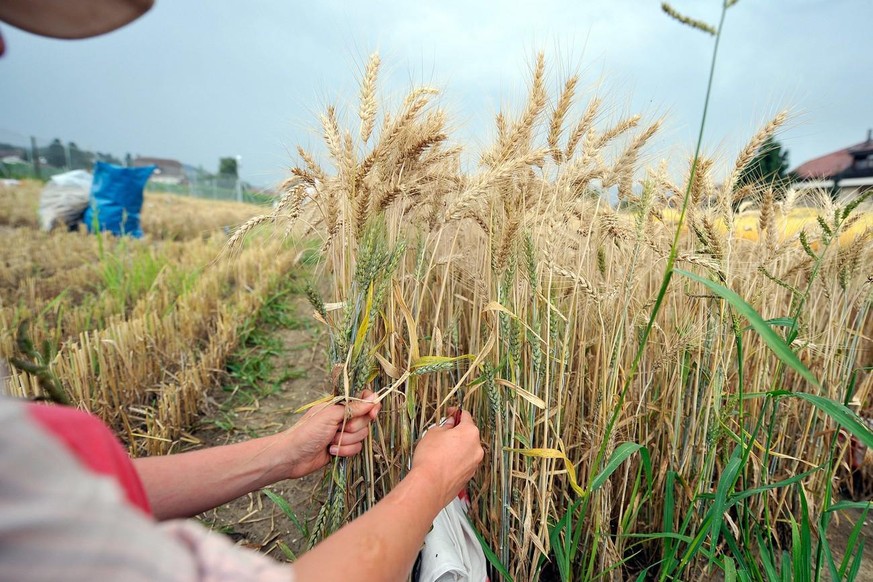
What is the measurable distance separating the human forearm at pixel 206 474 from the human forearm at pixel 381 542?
0.41m

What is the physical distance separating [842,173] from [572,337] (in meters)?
15.7

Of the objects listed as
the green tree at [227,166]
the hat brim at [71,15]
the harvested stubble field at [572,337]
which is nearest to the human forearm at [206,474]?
the harvested stubble field at [572,337]

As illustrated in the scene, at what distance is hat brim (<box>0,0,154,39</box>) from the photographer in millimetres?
671

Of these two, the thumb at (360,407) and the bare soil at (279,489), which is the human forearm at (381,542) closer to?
the thumb at (360,407)

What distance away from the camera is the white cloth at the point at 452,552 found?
947 millimetres

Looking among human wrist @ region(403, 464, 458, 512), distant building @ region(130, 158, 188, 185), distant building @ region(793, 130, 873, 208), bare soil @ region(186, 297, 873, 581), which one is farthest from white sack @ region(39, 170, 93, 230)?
distant building @ region(793, 130, 873, 208)

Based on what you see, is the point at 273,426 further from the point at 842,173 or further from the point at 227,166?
the point at 227,166

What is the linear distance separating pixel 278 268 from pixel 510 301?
13.9 ft

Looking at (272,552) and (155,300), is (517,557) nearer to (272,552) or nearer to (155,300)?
(272,552)

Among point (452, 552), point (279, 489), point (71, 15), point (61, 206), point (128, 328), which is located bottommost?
point (279, 489)

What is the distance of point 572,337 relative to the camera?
4.00 feet

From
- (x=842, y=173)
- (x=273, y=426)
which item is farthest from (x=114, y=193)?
(x=842, y=173)

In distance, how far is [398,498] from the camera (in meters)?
0.68

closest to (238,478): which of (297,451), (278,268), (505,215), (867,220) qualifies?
(297,451)
